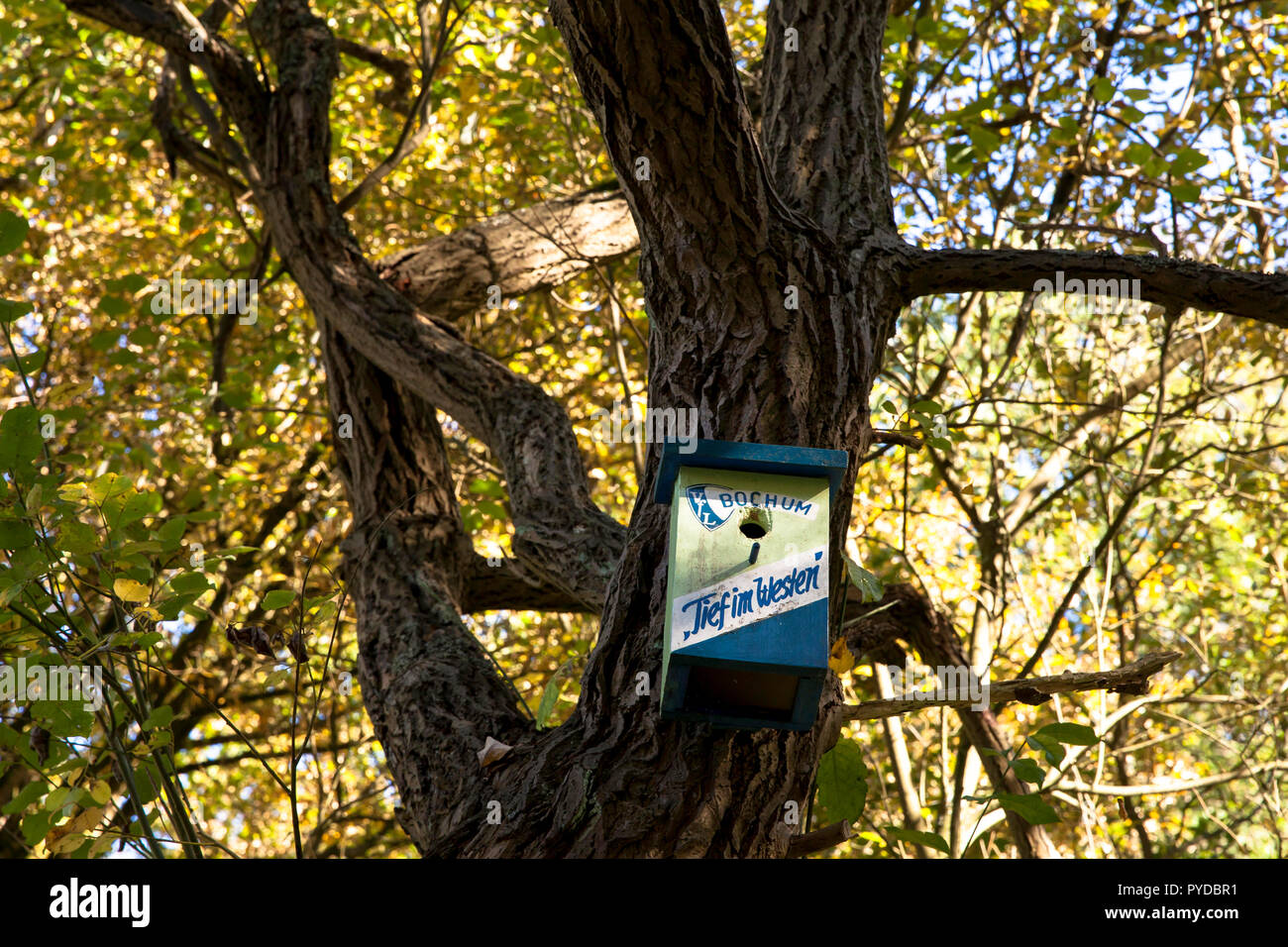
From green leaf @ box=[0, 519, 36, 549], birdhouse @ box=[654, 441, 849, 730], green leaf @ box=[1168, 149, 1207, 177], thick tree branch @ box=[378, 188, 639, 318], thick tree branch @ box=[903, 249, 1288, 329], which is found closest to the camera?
birdhouse @ box=[654, 441, 849, 730]

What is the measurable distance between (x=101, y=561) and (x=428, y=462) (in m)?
1.46

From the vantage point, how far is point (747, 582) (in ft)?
5.87

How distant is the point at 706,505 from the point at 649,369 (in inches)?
19.6

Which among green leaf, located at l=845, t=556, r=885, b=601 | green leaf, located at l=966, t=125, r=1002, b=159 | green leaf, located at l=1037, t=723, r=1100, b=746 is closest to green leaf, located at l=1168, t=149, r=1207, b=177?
green leaf, located at l=966, t=125, r=1002, b=159

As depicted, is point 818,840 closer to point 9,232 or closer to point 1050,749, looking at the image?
point 1050,749

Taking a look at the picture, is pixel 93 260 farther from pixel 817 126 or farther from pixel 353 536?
pixel 817 126

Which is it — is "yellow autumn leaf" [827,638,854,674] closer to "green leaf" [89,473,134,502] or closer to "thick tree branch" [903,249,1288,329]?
"thick tree branch" [903,249,1288,329]

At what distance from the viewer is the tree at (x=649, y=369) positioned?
6.11 ft

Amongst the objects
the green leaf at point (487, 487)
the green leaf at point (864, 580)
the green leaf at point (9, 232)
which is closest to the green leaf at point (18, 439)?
the green leaf at point (9, 232)

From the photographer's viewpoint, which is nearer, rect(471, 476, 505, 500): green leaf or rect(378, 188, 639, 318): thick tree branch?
rect(378, 188, 639, 318): thick tree branch

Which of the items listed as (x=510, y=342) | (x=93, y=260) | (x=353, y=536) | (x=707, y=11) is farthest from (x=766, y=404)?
(x=93, y=260)

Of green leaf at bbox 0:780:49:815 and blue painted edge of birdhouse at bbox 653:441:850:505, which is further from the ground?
blue painted edge of birdhouse at bbox 653:441:850:505

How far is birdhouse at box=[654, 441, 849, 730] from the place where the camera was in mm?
1725

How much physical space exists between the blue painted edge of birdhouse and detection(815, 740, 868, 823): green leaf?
0.56 m
